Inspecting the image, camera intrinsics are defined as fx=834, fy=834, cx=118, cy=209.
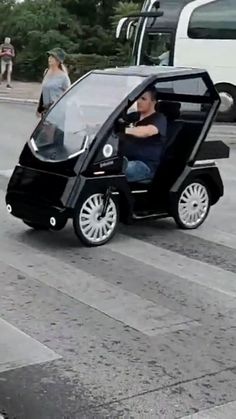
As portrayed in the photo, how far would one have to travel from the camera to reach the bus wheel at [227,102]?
68.8 feet

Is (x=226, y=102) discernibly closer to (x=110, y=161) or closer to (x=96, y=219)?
(x=110, y=161)

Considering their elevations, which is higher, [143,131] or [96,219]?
[143,131]

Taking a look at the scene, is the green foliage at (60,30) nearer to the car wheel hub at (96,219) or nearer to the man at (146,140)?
the man at (146,140)

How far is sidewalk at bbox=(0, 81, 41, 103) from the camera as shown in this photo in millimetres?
24941

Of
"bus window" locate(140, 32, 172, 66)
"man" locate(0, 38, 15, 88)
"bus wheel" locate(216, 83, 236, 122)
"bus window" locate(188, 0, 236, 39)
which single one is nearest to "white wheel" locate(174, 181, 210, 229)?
"bus wheel" locate(216, 83, 236, 122)

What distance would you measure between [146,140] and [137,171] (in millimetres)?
328

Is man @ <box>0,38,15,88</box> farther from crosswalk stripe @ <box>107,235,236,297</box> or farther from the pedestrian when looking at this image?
crosswalk stripe @ <box>107,235,236,297</box>

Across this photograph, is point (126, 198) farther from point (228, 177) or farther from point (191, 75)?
point (228, 177)

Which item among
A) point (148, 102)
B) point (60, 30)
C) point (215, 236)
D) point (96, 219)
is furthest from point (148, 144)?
point (60, 30)

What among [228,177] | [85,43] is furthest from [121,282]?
[85,43]

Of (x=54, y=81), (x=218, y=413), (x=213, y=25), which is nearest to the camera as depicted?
(x=218, y=413)

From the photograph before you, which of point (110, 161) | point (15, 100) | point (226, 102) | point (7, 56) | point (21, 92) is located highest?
point (110, 161)

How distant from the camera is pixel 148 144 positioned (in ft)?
27.1

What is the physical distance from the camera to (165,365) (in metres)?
5.07
